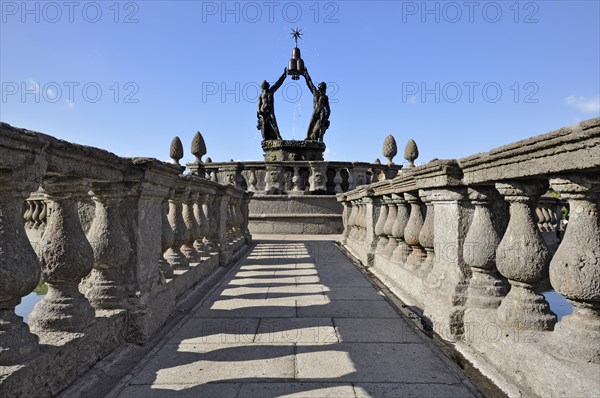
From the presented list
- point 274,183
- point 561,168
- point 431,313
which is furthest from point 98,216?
point 274,183

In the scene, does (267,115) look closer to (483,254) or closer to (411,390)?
(483,254)

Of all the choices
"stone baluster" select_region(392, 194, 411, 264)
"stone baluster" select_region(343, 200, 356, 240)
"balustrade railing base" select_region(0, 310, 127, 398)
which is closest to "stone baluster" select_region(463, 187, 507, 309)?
"stone baluster" select_region(392, 194, 411, 264)

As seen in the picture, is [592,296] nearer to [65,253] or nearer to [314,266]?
[65,253]

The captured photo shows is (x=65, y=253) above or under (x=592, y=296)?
above

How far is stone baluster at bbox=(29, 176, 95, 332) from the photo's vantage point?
2.62 m

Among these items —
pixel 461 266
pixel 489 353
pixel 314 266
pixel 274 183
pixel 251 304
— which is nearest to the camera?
pixel 489 353

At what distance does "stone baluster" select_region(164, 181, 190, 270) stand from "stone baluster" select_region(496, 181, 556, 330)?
11.5 feet

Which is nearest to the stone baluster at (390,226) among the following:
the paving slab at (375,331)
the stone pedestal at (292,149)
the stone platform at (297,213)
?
the paving slab at (375,331)

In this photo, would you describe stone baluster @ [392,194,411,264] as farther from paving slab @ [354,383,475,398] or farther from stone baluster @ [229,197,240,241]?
stone baluster @ [229,197,240,241]

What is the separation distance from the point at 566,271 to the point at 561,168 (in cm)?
48

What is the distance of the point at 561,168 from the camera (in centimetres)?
211

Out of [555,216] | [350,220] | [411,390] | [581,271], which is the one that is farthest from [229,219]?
[555,216]

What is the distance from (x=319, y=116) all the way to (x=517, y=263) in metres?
17.4

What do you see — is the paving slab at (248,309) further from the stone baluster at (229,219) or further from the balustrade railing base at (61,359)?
the stone baluster at (229,219)
